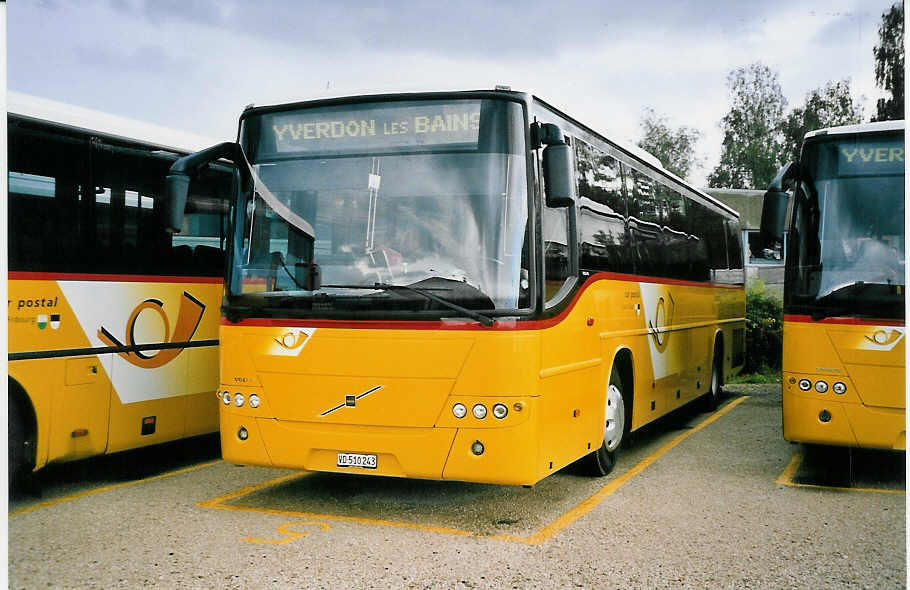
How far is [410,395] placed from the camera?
6.64 m

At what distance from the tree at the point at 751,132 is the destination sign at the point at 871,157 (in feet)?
2.93

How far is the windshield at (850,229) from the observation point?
7.78 m

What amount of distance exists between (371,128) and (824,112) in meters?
4.27

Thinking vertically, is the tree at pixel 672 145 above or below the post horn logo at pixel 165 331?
above

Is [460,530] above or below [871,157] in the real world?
below

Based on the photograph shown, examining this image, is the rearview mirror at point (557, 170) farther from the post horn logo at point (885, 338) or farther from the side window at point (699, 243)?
the side window at point (699, 243)

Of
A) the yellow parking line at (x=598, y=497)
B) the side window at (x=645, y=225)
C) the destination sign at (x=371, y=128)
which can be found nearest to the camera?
the yellow parking line at (x=598, y=497)

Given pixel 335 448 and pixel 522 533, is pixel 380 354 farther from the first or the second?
pixel 522 533

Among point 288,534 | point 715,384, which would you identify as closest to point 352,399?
point 288,534

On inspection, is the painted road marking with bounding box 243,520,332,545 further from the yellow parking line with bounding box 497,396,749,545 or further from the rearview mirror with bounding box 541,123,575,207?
the rearview mirror with bounding box 541,123,575,207

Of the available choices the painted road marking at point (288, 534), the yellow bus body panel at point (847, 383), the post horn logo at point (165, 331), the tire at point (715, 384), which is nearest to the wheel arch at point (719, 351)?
the tire at point (715, 384)

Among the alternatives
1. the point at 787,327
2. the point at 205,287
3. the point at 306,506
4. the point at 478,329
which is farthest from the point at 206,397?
the point at 787,327

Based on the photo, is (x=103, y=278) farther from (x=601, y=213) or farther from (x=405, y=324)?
(x=601, y=213)

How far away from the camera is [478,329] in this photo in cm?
648
